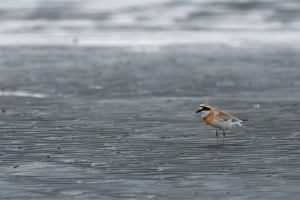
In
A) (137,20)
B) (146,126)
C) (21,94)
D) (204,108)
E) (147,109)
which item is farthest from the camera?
(137,20)

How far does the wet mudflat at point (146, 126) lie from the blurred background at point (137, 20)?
6.22 meters

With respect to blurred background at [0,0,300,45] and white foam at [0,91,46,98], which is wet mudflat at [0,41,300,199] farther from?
blurred background at [0,0,300,45]

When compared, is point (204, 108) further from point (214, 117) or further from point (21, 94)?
point (21, 94)

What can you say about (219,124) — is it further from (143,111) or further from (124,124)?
(143,111)

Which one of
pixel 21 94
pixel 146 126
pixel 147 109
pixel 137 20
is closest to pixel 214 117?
pixel 146 126

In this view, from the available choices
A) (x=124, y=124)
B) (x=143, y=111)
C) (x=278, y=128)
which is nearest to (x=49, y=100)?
(x=143, y=111)

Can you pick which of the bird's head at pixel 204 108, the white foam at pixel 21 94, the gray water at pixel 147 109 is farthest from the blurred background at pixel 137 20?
the bird's head at pixel 204 108

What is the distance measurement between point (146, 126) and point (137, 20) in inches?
1263

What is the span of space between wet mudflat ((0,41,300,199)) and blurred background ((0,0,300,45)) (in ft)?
20.4

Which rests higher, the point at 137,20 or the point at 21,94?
the point at 21,94

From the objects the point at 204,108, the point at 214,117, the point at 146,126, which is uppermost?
the point at 204,108

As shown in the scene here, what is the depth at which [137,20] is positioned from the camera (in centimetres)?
4962

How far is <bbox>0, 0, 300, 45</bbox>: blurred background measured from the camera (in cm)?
4012

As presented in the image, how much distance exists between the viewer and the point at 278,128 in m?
17.4
